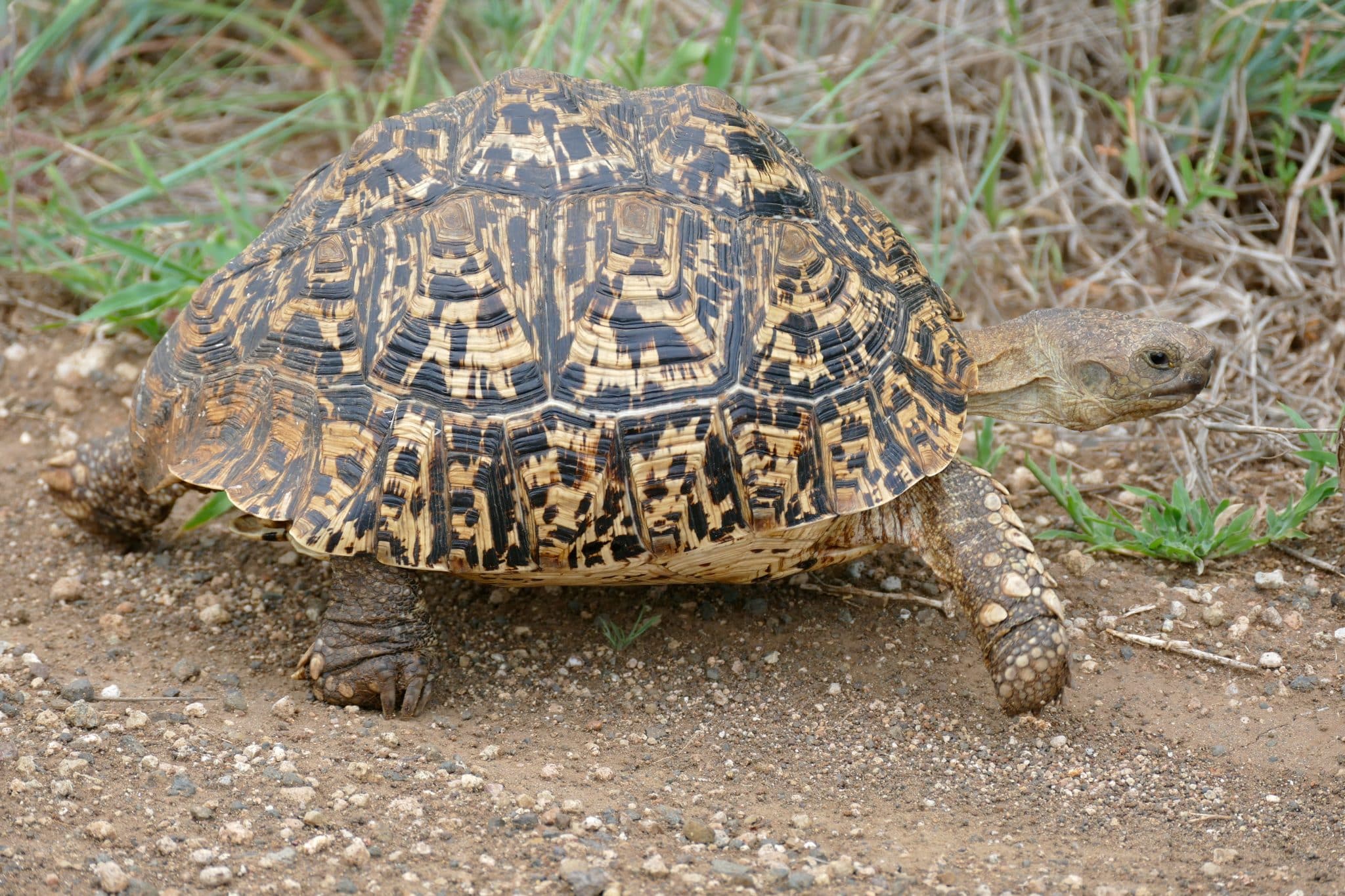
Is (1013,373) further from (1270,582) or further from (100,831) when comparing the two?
(100,831)

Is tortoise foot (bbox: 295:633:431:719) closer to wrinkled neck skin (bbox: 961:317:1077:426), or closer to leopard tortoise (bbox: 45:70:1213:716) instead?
leopard tortoise (bbox: 45:70:1213:716)

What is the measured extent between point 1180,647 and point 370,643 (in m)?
2.18

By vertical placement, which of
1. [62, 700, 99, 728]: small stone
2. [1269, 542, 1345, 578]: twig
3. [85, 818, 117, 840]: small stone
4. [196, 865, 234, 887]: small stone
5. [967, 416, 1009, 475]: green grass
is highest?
[967, 416, 1009, 475]: green grass

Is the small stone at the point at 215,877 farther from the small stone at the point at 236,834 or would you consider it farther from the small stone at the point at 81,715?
the small stone at the point at 81,715

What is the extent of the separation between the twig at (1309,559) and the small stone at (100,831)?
3.28 metres

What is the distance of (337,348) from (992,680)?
6.15 ft

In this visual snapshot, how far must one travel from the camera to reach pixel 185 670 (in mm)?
3311

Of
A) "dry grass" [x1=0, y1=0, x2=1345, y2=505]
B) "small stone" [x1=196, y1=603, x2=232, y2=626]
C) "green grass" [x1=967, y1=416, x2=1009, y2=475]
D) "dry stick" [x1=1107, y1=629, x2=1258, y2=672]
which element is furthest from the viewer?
"dry grass" [x1=0, y1=0, x2=1345, y2=505]

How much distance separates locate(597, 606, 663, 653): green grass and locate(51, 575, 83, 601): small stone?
5.13ft

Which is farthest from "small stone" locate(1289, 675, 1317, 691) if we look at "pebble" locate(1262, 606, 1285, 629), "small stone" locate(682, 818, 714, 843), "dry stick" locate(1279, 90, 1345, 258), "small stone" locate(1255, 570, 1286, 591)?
"dry stick" locate(1279, 90, 1345, 258)

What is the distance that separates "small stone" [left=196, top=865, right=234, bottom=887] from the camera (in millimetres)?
2350

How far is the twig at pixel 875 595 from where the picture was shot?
3.65 meters

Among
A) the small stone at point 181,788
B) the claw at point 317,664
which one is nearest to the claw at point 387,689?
the claw at point 317,664

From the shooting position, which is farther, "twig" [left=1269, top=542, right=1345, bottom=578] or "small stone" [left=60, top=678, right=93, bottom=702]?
"twig" [left=1269, top=542, right=1345, bottom=578]
